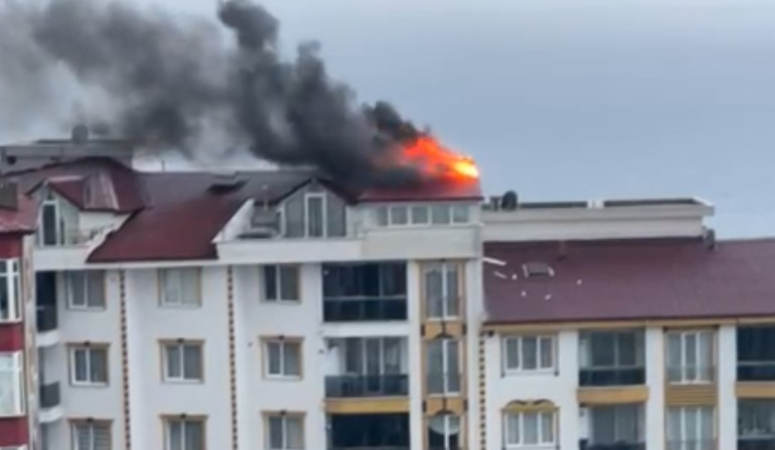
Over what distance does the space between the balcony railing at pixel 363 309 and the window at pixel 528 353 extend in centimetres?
211

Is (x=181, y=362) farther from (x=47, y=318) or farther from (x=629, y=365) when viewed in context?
(x=629, y=365)

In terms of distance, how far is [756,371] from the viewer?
35.5 m

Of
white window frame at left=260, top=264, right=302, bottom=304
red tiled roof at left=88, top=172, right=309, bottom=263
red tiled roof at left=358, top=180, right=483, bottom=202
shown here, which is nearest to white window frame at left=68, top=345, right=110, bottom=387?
red tiled roof at left=88, top=172, right=309, bottom=263

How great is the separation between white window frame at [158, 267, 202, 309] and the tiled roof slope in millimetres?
437

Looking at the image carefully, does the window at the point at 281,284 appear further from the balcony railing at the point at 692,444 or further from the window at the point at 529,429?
the balcony railing at the point at 692,444

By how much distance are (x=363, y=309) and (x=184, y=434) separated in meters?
4.22

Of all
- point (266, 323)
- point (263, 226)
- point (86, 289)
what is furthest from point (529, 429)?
point (86, 289)

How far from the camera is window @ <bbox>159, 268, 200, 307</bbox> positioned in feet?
117

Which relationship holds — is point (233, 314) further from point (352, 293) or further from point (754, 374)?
point (754, 374)

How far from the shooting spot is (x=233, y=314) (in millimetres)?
35406

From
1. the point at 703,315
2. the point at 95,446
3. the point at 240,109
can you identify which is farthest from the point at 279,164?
the point at 703,315

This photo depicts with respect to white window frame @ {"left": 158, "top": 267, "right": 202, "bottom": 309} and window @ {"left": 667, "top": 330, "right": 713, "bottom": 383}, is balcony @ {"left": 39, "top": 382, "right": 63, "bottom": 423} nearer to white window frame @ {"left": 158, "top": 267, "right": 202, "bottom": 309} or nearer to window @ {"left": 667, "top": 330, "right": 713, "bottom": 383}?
white window frame @ {"left": 158, "top": 267, "right": 202, "bottom": 309}

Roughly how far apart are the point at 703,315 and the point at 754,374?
60.9 inches

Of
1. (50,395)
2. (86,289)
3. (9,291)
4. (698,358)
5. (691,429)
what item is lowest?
(691,429)
